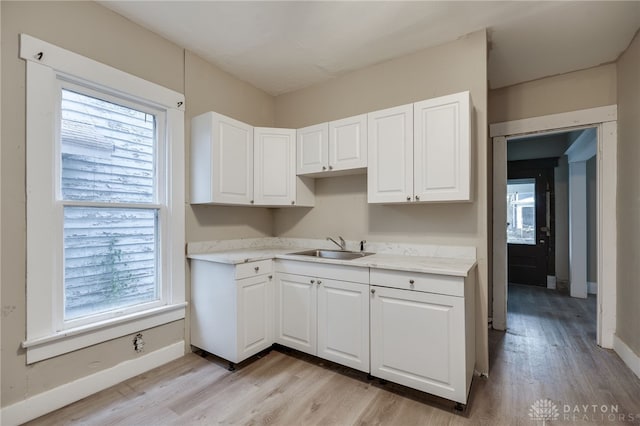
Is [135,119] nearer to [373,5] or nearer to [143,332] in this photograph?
[143,332]

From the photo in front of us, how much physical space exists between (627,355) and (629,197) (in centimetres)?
130

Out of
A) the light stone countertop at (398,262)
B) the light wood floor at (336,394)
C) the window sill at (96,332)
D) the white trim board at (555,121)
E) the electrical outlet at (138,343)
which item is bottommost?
the light wood floor at (336,394)

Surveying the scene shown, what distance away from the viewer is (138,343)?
2230 mm

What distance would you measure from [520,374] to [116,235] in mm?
3258

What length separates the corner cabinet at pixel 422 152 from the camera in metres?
Answer: 2.10

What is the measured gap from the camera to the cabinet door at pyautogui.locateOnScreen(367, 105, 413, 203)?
230 cm

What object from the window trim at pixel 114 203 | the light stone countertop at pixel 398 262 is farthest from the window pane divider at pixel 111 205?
the light stone countertop at pixel 398 262

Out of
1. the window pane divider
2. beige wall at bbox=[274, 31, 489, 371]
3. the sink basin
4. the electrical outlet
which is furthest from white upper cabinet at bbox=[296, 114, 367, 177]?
the electrical outlet

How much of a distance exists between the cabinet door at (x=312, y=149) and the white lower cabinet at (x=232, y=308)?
996mm

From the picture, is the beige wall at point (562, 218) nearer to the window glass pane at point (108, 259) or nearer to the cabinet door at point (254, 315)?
the cabinet door at point (254, 315)

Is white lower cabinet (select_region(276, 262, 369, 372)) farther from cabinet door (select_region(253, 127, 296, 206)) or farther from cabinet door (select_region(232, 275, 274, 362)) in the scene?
cabinet door (select_region(253, 127, 296, 206))

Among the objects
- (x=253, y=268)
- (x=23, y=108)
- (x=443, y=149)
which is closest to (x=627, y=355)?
(x=443, y=149)

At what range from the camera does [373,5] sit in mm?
2068

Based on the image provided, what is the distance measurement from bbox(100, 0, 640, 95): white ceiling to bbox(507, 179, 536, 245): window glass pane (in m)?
2.88
